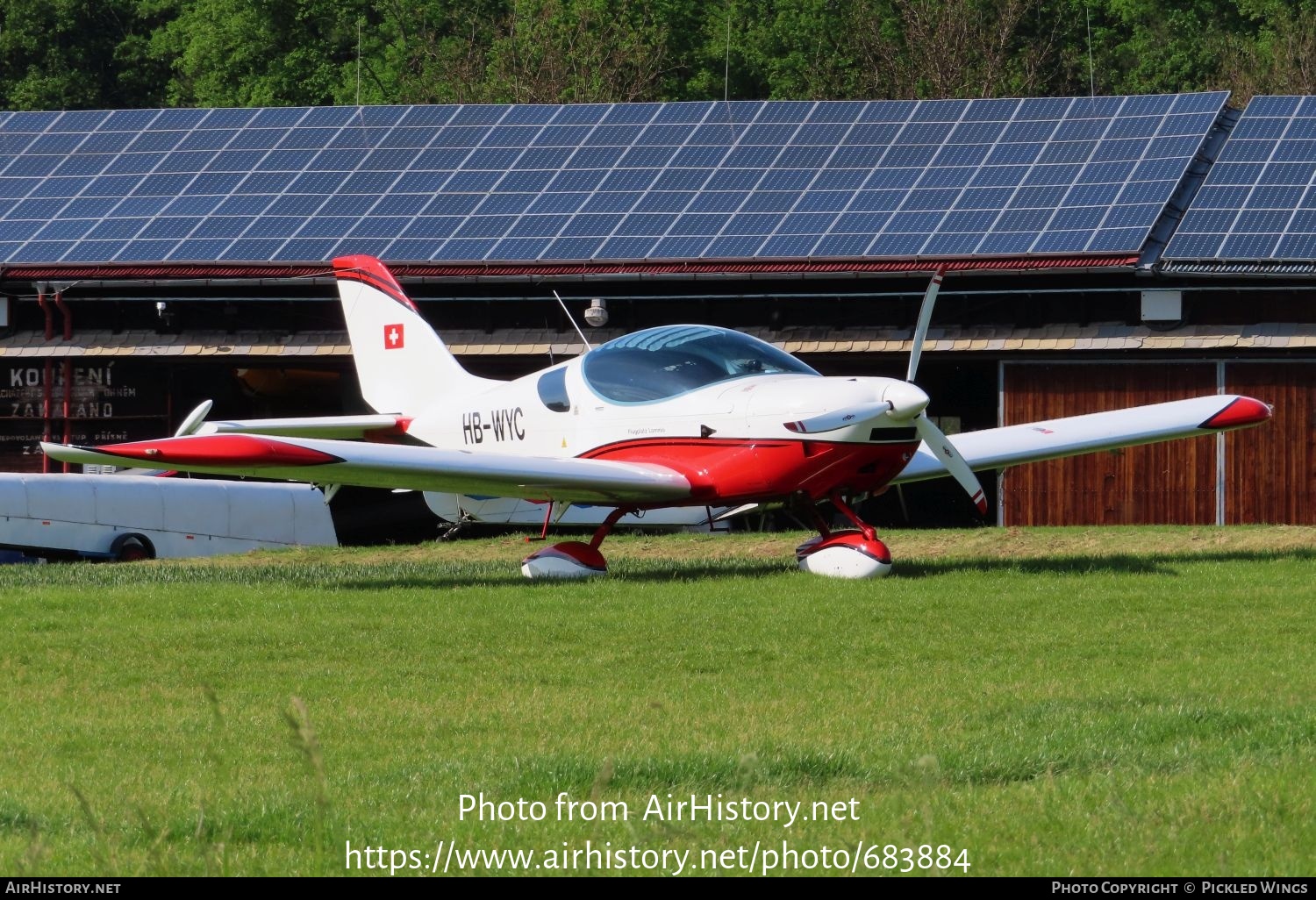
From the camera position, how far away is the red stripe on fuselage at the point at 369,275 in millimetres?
18828

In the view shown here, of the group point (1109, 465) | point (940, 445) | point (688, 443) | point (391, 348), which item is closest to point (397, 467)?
point (688, 443)

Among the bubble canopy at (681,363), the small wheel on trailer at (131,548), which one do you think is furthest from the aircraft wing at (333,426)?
the small wheel on trailer at (131,548)

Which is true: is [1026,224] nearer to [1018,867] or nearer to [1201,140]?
[1201,140]

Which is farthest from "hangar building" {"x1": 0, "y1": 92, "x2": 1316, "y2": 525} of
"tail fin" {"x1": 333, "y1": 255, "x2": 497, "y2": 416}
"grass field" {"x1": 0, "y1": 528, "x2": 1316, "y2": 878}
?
"grass field" {"x1": 0, "y1": 528, "x2": 1316, "y2": 878}

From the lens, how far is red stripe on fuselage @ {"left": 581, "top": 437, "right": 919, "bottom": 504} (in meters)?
13.5

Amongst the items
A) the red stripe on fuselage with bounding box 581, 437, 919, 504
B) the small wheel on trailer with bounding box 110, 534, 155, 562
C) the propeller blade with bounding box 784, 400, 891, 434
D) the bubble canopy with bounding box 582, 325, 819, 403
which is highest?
the bubble canopy with bounding box 582, 325, 819, 403

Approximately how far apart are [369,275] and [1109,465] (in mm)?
9075

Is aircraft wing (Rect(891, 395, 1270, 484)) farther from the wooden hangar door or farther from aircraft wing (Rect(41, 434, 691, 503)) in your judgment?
the wooden hangar door

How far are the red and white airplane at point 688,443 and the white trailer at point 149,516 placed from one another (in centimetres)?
415

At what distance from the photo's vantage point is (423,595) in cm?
1284

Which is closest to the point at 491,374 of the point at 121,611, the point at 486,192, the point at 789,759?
the point at 486,192

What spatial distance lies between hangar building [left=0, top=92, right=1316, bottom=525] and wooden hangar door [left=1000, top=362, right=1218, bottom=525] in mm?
33

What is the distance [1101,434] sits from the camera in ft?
51.2

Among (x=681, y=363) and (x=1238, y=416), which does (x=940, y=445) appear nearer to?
(x=681, y=363)
